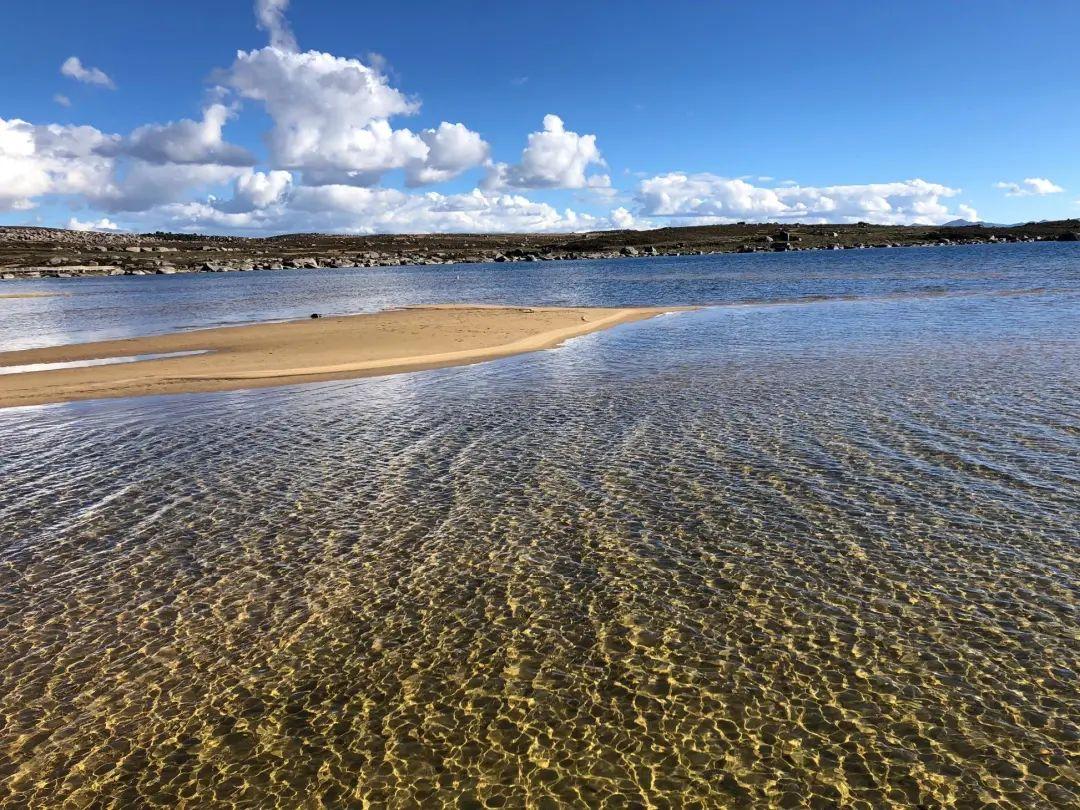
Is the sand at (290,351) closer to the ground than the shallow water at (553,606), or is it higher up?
closer to the ground

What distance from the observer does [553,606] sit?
344 inches

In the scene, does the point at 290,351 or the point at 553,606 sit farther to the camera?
the point at 290,351

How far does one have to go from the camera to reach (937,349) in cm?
2748

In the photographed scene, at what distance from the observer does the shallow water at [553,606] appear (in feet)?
19.9

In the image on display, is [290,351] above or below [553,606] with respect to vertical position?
below

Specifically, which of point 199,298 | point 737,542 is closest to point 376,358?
point 737,542

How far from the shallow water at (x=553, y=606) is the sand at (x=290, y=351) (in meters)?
6.14

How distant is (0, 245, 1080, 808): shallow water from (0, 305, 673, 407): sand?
6.14 m

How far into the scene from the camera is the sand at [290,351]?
25.0m

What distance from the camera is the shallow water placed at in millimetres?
6078

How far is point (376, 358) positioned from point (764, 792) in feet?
86.3

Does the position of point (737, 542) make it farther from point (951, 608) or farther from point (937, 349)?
point (937, 349)

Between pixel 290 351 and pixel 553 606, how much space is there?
26.8 meters

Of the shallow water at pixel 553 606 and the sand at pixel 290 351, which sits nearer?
the shallow water at pixel 553 606
